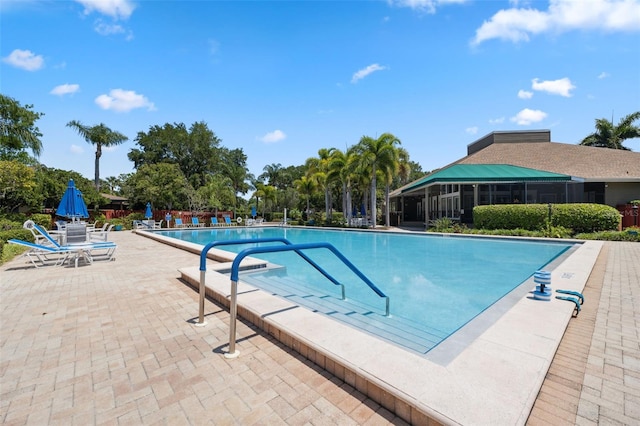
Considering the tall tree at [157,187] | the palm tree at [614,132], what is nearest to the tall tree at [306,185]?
the tall tree at [157,187]

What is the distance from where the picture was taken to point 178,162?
42.9 metres

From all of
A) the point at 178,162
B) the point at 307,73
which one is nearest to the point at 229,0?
the point at 307,73

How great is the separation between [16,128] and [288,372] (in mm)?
33698

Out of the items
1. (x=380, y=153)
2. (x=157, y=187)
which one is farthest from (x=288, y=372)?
(x=157, y=187)

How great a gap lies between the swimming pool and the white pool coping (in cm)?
88

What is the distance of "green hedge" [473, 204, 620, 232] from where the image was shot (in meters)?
14.8

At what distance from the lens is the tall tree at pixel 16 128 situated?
79.0ft

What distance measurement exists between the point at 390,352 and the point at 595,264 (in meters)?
8.15

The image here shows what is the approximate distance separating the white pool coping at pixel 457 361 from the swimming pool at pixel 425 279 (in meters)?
0.88

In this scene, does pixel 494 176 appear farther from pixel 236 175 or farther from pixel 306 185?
pixel 236 175

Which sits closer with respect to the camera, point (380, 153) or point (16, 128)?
point (380, 153)

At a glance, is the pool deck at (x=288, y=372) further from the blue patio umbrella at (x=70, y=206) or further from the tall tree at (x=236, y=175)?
the tall tree at (x=236, y=175)

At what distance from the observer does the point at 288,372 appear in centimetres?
274

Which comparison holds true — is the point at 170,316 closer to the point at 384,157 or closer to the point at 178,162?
the point at 384,157
